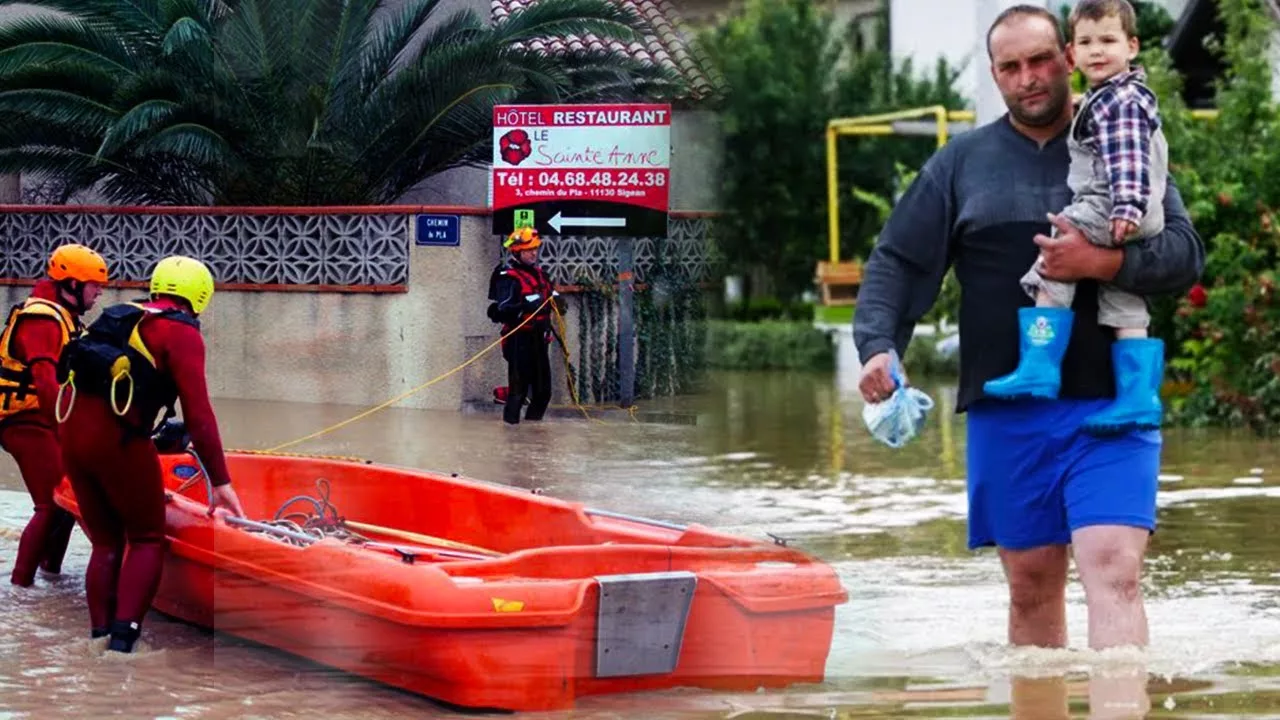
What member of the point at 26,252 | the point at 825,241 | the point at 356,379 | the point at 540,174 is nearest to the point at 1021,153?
the point at 540,174

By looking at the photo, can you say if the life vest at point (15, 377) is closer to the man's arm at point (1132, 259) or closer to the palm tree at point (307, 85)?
the palm tree at point (307, 85)

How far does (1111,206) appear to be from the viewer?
569 cm

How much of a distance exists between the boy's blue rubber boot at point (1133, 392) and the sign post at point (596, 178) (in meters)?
4.51

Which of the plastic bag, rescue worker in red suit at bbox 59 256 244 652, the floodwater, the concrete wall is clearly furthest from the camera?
the concrete wall

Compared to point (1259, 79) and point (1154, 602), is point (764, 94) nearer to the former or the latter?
point (1259, 79)

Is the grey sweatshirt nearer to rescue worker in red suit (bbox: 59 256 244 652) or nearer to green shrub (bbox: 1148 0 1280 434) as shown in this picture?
rescue worker in red suit (bbox: 59 256 244 652)

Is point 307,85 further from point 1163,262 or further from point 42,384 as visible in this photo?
point 1163,262

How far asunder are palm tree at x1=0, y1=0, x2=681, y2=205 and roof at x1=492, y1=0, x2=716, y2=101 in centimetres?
6

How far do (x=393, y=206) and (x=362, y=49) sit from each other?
2.81 ft

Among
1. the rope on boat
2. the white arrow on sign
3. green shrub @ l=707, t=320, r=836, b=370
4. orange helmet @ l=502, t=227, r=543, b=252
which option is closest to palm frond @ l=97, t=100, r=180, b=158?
orange helmet @ l=502, t=227, r=543, b=252

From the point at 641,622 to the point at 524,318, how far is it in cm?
498

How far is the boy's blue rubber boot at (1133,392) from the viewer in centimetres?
577

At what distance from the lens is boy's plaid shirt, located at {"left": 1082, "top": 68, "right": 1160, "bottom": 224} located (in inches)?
223

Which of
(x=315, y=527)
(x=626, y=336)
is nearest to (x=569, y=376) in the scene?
(x=626, y=336)
